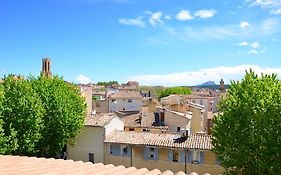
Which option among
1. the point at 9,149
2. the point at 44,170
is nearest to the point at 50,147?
the point at 9,149

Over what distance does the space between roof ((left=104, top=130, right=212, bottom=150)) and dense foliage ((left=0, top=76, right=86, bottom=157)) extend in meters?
3.62

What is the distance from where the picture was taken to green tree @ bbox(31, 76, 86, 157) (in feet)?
90.1

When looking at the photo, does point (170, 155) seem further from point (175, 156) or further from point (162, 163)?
point (162, 163)

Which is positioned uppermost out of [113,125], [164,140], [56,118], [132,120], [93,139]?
[56,118]

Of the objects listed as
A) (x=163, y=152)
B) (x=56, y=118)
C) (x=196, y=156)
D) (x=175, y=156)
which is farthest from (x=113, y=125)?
(x=196, y=156)

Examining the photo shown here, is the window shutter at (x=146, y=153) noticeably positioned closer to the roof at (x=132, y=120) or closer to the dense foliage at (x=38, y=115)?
the dense foliage at (x=38, y=115)

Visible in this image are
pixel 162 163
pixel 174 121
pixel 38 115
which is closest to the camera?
pixel 38 115

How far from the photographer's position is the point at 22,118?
2516cm

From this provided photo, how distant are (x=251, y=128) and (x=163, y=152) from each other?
35.2 feet

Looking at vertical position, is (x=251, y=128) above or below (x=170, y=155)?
above

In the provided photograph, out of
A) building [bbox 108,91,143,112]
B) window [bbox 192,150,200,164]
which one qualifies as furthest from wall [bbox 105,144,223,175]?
building [bbox 108,91,143,112]

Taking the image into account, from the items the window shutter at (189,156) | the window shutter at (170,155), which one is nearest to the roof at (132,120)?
the window shutter at (170,155)

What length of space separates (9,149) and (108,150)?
9422mm

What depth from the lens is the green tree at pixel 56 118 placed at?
1081 inches
